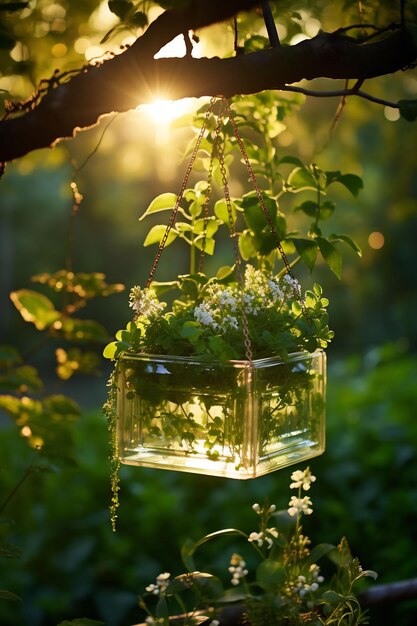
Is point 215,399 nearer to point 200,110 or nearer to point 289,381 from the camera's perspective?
point 289,381

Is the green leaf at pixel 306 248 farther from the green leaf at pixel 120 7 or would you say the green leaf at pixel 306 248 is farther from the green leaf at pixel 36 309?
the green leaf at pixel 36 309

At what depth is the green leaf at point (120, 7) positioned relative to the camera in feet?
5.28

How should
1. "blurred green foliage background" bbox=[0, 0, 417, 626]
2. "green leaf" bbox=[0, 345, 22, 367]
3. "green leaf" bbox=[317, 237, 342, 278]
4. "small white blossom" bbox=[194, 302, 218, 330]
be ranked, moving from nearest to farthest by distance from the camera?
"small white blossom" bbox=[194, 302, 218, 330] < "green leaf" bbox=[317, 237, 342, 278] < "green leaf" bbox=[0, 345, 22, 367] < "blurred green foliage background" bbox=[0, 0, 417, 626]

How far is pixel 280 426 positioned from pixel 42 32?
90.0 inches

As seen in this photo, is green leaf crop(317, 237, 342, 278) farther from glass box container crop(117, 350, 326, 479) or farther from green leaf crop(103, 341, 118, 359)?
green leaf crop(103, 341, 118, 359)

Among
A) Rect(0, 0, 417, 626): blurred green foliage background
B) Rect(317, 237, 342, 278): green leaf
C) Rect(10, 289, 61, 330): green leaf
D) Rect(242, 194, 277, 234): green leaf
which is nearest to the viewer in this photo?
Rect(317, 237, 342, 278): green leaf

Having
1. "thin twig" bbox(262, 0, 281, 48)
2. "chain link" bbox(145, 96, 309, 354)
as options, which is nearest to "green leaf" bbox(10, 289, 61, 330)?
"chain link" bbox(145, 96, 309, 354)

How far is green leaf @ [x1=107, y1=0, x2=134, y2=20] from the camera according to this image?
1610 mm

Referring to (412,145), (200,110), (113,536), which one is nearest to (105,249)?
(412,145)

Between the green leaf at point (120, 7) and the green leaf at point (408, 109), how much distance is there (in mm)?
584

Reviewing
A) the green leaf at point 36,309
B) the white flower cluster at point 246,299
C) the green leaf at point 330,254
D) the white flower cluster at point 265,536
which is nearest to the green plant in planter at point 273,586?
the white flower cluster at point 265,536

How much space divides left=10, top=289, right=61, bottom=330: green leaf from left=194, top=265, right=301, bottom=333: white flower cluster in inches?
39.3

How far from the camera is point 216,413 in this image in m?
1.64

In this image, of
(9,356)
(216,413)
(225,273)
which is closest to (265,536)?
(216,413)
